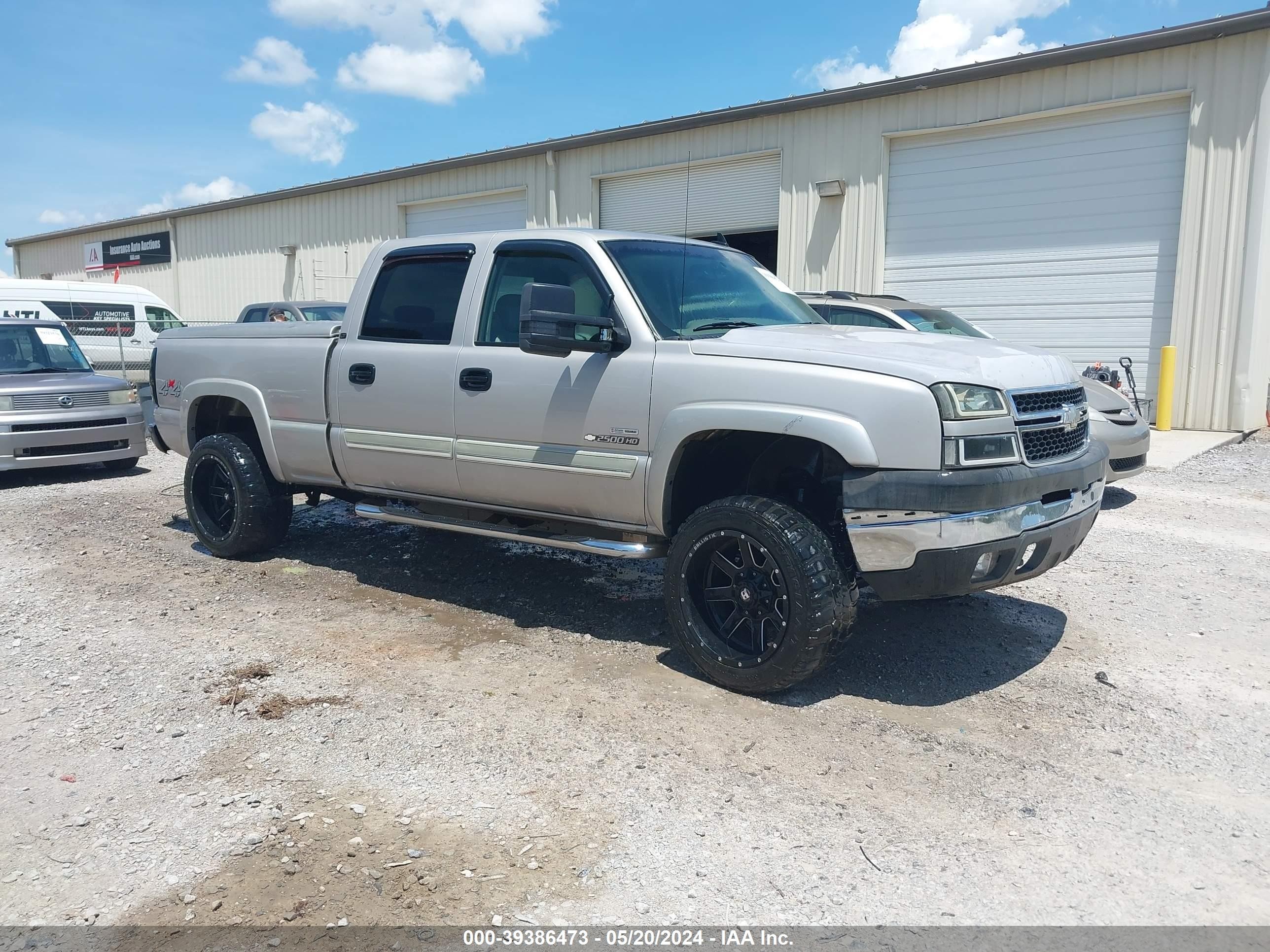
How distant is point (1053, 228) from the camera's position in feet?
46.8

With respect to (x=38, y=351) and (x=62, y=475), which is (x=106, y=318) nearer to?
(x=38, y=351)

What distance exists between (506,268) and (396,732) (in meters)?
2.57

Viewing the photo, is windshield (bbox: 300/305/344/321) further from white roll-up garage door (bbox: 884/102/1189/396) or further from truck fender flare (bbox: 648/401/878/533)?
truck fender flare (bbox: 648/401/878/533)

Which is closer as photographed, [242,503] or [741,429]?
[741,429]

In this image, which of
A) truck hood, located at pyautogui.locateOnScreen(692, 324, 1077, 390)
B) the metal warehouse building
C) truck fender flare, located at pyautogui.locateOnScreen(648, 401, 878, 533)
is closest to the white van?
the metal warehouse building

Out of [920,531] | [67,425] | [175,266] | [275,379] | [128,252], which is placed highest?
[128,252]

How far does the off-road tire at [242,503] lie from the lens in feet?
21.2

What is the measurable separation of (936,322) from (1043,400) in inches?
224

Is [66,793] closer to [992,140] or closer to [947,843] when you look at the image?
[947,843]

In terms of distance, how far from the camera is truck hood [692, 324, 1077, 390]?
12.9 feet

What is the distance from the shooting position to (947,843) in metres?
3.15

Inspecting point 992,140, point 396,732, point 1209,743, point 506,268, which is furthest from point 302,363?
point 992,140

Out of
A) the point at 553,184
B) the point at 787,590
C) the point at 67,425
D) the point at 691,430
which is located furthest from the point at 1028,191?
the point at 67,425

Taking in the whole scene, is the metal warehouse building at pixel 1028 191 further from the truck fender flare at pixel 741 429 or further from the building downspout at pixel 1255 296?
the truck fender flare at pixel 741 429
